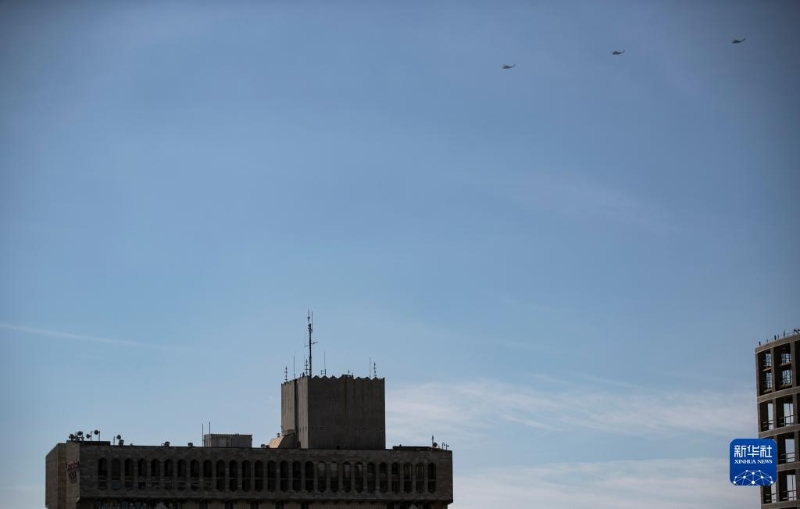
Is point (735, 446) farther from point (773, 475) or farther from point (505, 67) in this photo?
point (505, 67)

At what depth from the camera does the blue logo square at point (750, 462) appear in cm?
12400

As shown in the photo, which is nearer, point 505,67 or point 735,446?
point 735,446

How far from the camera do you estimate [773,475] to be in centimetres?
12812

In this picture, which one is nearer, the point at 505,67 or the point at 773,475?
the point at 773,475

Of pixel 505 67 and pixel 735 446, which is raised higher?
pixel 505 67

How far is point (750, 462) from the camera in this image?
124 m

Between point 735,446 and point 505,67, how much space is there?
217 ft

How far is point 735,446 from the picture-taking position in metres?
125

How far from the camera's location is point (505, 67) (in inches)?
6978

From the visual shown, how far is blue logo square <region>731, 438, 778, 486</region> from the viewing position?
12400cm

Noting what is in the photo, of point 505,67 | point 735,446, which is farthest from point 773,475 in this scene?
point 505,67

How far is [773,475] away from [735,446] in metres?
5.82
